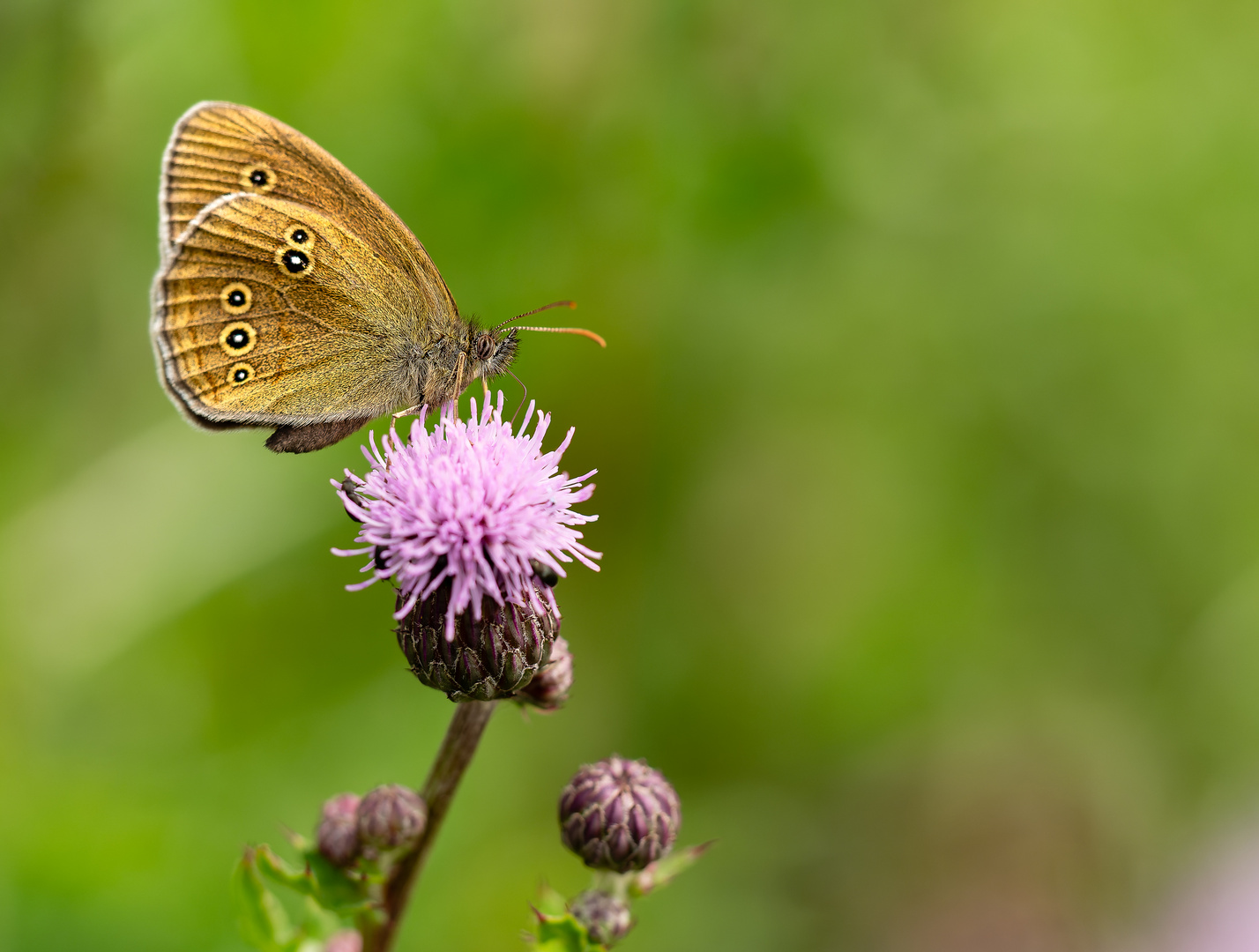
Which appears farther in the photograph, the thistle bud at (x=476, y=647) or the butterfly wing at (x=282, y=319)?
the butterfly wing at (x=282, y=319)

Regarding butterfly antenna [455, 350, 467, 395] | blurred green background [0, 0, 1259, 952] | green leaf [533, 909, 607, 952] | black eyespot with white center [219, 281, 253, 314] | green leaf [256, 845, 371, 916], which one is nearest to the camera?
green leaf [533, 909, 607, 952]

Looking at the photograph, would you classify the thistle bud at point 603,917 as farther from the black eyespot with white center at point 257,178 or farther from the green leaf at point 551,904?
the black eyespot with white center at point 257,178

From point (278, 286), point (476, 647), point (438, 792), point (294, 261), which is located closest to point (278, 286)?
point (278, 286)

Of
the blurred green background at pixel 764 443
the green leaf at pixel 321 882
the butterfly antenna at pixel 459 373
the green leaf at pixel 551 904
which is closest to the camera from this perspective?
the green leaf at pixel 321 882

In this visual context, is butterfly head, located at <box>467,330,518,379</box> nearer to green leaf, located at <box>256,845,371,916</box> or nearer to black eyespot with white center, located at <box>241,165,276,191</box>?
black eyespot with white center, located at <box>241,165,276,191</box>

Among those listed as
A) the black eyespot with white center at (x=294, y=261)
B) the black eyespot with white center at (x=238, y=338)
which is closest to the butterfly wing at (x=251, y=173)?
the black eyespot with white center at (x=294, y=261)

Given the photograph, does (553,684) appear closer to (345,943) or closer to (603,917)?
(603,917)

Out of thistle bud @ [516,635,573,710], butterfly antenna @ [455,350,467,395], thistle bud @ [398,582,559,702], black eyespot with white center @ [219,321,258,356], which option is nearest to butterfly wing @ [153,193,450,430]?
black eyespot with white center @ [219,321,258,356]
